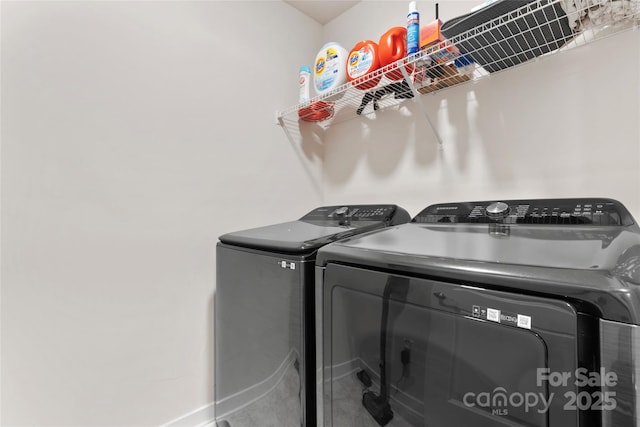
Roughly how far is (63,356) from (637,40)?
2602 mm

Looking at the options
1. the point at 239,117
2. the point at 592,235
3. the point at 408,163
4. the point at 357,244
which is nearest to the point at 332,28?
the point at 239,117

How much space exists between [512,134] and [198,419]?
85.2 inches

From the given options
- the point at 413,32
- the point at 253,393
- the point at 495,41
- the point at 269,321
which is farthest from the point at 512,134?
the point at 253,393

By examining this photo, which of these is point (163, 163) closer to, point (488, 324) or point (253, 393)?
point (253, 393)

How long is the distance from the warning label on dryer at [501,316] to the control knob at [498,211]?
65 centimetres

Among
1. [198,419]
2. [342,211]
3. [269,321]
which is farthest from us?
[342,211]

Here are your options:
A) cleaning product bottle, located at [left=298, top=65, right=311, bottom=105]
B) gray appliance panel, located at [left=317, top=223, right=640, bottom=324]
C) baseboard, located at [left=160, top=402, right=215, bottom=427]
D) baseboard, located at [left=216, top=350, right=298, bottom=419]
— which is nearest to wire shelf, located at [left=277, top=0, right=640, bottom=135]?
cleaning product bottle, located at [left=298, top=65, right=311, bottom=105]

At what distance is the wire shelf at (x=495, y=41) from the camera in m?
1.09

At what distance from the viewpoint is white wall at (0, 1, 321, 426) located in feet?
4.17

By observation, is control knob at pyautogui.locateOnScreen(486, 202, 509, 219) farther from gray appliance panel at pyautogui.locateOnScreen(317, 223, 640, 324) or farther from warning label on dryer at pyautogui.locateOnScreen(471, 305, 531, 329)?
warning label on dryer at pyautogui.locateOnScreen(471, 305, 531, 329)

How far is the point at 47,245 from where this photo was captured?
51.3 inches

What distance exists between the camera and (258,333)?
52.1 inches

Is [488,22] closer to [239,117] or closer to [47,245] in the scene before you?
[239,117]

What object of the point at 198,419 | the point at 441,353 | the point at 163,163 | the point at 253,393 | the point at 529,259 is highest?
the point at 163,163
